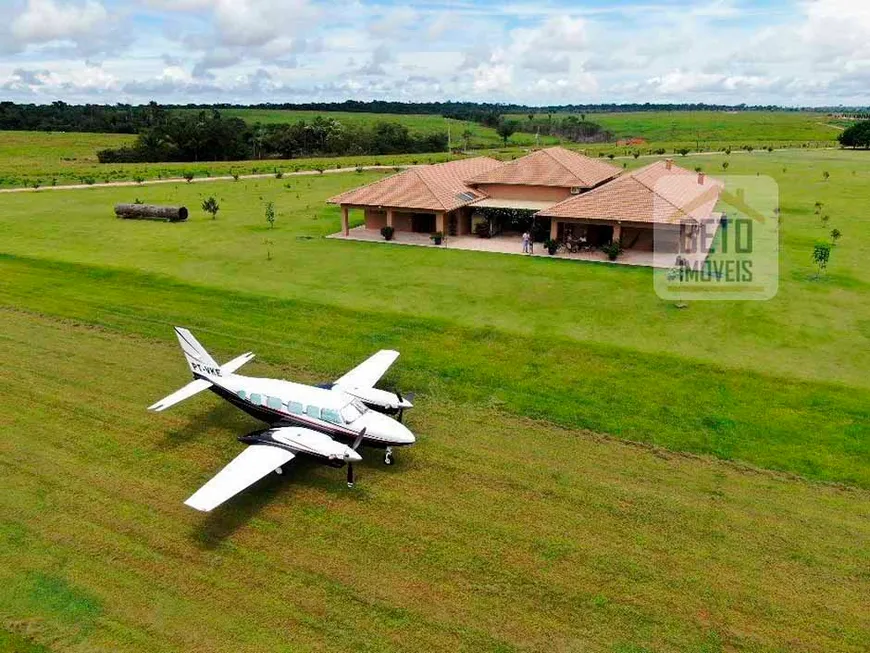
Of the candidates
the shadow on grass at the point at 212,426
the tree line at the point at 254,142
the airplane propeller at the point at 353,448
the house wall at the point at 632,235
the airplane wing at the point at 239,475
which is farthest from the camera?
the tree line at the point at 254,142

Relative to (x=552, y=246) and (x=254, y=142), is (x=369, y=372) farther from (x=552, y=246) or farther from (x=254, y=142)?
(x=254, y=142)

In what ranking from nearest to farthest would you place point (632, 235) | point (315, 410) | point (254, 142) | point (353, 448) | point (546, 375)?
point (353, 448), point (315, 410), point (546, 375), point (632, 235), point (254, 142)

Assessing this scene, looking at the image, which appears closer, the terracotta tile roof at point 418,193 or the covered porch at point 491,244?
the covered porch at point 491,244

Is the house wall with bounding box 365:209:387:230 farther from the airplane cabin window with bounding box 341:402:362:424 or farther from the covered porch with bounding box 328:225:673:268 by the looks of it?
the airplane cabin window with bounding box 341:402:362:424

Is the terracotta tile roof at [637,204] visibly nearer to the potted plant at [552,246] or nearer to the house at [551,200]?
the house at [551,200]

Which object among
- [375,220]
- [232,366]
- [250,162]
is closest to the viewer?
[232,366]

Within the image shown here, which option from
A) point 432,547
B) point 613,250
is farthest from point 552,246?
point 432,547

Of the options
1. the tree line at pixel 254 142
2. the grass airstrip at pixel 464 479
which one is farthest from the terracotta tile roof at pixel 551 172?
the tree line at pixel 254 142
